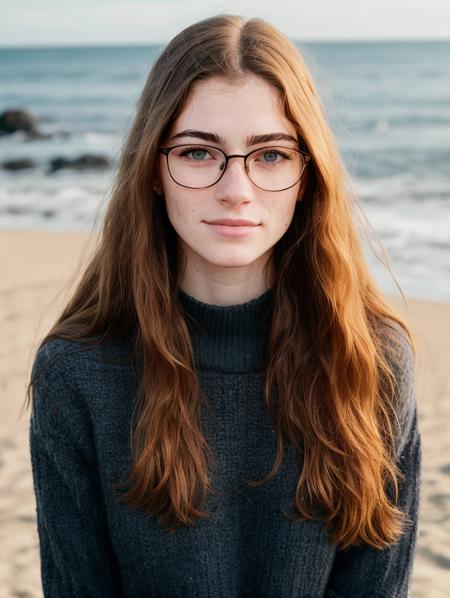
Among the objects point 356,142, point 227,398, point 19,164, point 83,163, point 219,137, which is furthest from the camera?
point 356,142

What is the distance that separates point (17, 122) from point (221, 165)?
2617 cm

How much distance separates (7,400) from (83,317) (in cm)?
387

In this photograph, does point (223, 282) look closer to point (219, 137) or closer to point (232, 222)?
point (232, 222)

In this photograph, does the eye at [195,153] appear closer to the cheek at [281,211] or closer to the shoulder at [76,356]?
the cheek at [281,211]

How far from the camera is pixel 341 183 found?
2.30 metres

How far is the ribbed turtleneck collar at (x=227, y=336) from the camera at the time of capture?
230 cm

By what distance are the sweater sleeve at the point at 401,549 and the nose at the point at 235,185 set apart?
586mm

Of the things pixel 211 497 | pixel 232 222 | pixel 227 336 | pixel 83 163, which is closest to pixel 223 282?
pixel 227 336

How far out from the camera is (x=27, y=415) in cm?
591

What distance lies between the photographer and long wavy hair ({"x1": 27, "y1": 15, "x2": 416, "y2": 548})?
7.20 ft

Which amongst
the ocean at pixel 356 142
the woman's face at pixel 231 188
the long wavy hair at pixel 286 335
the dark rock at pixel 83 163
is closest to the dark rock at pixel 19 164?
the ocean at pixel 356 142

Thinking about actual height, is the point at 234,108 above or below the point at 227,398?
above

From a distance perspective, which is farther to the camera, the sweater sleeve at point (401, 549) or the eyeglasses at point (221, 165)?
the sweater sleeve at point (401, 549)

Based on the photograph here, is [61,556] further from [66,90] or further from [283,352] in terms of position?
[66,90]
